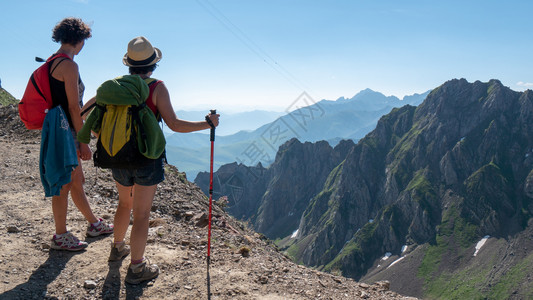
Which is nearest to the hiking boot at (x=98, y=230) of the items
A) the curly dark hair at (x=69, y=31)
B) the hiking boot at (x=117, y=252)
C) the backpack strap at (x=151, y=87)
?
the hiking boot at (x=117, y=252)

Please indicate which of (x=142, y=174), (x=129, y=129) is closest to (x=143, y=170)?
(x=142, y=174)

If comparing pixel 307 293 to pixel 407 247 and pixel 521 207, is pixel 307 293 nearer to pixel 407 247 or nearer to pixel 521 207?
pixel 407 247

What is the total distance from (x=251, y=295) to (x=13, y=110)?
2246 cm

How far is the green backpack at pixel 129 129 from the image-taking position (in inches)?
206

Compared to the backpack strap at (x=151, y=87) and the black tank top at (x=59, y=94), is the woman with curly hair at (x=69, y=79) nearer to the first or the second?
the black tank top at (x=59, y=94)

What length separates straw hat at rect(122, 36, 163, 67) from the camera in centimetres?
548

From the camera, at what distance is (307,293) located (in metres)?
6.66

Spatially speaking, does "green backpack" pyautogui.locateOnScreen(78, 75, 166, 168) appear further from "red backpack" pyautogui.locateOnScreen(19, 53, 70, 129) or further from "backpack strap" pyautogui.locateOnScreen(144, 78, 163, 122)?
"red backpack" pyautogui.locateOnScreen(19, 53, 70, 129)

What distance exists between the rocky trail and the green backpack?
7.57ft

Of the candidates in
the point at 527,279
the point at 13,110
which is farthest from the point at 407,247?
the point at 13,110

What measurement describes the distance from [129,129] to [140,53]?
1226mm

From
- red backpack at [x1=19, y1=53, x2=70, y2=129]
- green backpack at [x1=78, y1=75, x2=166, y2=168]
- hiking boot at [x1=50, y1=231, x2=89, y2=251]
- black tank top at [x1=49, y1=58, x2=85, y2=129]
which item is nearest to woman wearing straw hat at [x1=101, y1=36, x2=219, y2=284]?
green backpack at [x1=78, y1=75, x2=166, y2=168]

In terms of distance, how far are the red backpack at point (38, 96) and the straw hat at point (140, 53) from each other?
1472mm

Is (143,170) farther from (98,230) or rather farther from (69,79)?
(98,230)
